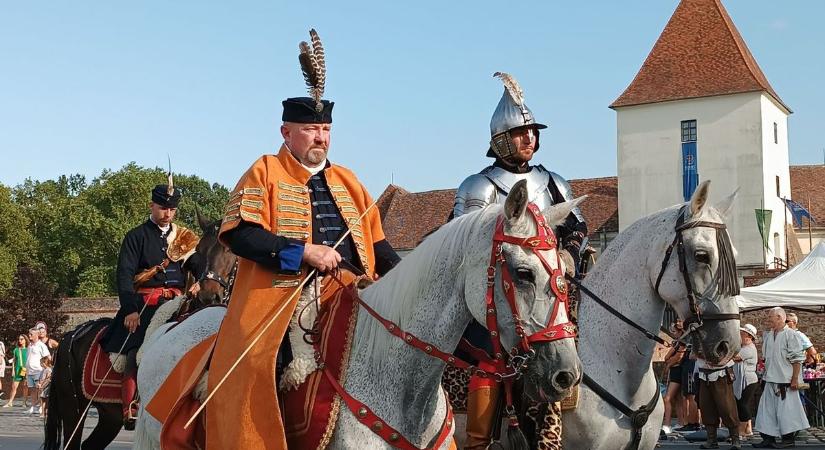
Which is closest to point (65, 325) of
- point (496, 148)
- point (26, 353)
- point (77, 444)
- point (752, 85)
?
point (26, 353)

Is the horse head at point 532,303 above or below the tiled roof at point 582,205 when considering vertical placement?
above

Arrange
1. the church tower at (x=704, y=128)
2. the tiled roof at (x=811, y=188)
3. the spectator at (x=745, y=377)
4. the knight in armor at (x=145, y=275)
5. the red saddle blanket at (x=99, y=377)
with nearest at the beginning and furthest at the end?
the knight in armor at (x=145, y=275) → the red saddle blanket at (x=99, y=377) → the spectator at (x=745, y=377) → the church tower at (x=704, y=128) → the tiled roof at (x=811, y=188)

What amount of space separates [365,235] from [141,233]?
5.18m

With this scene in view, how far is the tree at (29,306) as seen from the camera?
51.8 meters

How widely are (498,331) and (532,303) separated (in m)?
0.20

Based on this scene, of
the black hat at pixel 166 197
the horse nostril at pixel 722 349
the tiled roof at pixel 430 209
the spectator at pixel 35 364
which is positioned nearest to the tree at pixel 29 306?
the tiled roof at pixel 430 209

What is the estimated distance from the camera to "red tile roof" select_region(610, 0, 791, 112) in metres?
64.4

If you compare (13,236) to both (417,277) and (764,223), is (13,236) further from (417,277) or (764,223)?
(417,277)

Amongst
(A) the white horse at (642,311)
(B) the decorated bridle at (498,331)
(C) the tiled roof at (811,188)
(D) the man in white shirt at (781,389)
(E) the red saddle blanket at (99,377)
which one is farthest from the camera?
(C) the tiled roof at (811,188)

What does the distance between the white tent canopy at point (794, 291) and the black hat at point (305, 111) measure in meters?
17.4

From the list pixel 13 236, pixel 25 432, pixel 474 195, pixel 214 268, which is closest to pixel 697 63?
pixel 13 236

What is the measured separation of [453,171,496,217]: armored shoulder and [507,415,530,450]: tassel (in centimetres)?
140

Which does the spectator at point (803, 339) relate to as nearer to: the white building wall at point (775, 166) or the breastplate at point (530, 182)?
the breastplate at point (530, 182)

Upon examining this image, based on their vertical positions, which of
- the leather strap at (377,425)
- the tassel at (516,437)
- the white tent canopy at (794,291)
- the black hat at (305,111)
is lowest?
the white tent canopy at (794,291)
